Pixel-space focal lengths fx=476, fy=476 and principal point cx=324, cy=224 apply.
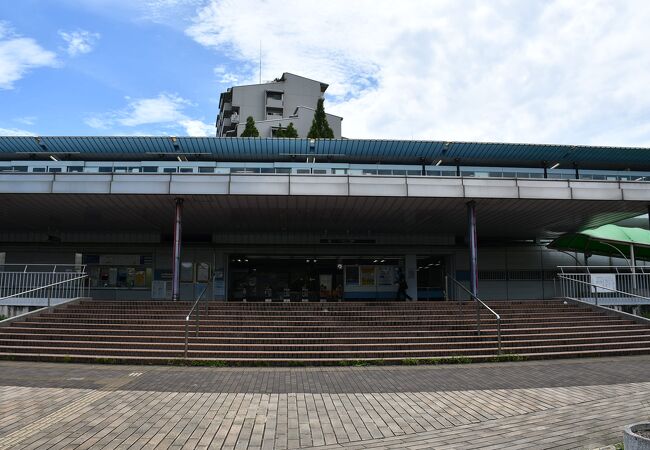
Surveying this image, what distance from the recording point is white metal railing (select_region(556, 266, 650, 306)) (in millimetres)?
14945

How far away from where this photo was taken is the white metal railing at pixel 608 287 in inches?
588

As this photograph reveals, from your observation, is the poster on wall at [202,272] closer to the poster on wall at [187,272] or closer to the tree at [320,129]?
the poster on wall at [187,272]

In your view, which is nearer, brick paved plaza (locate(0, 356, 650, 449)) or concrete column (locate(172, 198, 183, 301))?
brick paved plaza (locate(0, 356, 650, 449))

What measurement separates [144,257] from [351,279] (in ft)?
32.4

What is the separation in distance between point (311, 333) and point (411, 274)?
12044mm

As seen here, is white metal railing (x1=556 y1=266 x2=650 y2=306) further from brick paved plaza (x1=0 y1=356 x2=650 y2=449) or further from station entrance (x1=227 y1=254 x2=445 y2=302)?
station entrance (x1=227 y1=254 x2=445 y2=302)

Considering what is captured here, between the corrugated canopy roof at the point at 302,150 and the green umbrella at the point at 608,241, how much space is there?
6548 millimetres

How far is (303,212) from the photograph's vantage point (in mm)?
17766

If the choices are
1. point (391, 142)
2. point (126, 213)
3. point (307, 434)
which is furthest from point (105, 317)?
point (391, 142)

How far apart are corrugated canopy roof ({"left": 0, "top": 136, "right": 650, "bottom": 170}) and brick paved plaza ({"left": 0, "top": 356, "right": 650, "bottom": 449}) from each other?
1723cm

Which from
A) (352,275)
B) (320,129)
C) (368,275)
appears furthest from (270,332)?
(320,129)

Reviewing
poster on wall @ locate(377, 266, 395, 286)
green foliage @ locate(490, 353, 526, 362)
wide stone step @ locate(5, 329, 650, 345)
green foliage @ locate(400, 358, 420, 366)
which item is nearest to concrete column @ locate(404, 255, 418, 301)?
poster on wall @ locate(377, 266, 395, 286)

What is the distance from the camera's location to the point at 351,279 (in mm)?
23000

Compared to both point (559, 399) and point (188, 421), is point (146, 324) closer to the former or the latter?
point (188, 421)
